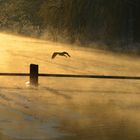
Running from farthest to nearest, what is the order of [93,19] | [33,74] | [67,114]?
[93,19], [33,74], [67,114]

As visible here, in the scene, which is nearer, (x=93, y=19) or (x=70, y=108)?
(x=70, y=108)

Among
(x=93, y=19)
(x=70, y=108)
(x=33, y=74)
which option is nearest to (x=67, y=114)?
(x=70, y=108)

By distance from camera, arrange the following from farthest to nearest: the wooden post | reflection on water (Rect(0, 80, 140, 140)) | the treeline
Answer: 1. the treeline
2. the wooden post
3. reflection on water (Rect(0, 80, 140, 140))

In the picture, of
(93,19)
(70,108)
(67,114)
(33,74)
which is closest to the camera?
(67,114)

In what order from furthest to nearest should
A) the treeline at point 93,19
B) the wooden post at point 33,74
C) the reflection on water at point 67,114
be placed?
the treeline at point 93,19 → the wooden post at point 33,74 → the reflection on water at point 67,114

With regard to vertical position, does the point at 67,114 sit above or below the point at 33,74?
below

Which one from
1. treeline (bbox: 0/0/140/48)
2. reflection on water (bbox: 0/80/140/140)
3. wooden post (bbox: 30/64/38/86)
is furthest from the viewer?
treeline (bbox: 0/0/140/48)

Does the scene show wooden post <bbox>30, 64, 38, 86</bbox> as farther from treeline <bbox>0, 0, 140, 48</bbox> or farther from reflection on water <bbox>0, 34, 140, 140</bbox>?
treeline <bbox>0, 0, 140, 48</bbox>

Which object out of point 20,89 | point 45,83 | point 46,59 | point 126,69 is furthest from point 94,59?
point 20,89

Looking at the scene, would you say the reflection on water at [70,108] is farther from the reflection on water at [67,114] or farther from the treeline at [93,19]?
the treeline at [93,19]

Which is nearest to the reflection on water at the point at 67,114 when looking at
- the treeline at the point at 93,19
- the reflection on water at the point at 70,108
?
the reflection on water at the point at 70,108

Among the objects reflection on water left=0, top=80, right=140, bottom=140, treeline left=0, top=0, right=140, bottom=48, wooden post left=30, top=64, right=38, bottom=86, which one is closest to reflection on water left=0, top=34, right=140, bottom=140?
reflection on water left=0, top=80, right=140, bottom=140

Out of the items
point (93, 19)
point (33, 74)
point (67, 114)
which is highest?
point (93, 19)

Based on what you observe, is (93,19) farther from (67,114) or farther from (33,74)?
(67,114)
